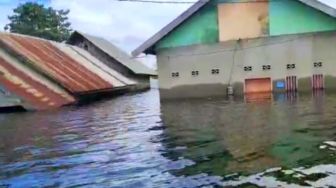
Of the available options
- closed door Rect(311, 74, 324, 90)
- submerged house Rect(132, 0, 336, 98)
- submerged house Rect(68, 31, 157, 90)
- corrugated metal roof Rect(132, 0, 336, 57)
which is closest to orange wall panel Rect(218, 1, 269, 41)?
submerged house Rect(132, 0, 336, 98)

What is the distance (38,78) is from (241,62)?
9.90 metres

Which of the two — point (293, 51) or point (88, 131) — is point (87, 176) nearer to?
point (88, 131)

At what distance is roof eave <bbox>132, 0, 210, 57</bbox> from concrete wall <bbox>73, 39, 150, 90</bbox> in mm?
16679

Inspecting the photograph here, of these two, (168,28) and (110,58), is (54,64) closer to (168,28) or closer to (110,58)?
(168,28)

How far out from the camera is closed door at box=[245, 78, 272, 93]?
79.5ft

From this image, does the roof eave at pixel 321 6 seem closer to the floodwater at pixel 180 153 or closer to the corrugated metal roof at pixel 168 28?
the corrugated metal roof at pixel 168 28

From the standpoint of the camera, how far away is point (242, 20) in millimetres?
24266

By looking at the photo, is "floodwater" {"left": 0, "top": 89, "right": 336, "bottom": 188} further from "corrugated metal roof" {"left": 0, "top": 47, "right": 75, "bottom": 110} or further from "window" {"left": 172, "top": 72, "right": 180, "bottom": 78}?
"window" {"left": 172, "top": 72, "right": 180, "bottom": 78}

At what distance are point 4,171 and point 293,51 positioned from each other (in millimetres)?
18599

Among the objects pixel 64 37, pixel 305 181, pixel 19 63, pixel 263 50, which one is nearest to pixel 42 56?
pixel 19 63

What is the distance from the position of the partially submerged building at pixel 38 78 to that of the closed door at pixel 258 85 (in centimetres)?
820

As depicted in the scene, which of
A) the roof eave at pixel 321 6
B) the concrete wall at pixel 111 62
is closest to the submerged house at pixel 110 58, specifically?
the concrete wall at pixel 111 62

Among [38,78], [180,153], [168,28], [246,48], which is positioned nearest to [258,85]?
[246,48]

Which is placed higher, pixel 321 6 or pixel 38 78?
pixel 321 6
